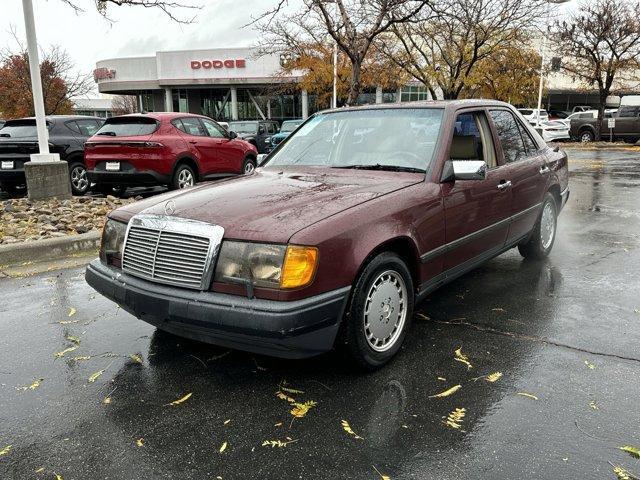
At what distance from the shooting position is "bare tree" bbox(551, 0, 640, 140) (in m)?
24.8

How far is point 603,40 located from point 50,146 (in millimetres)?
25240

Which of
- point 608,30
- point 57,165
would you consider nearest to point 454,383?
point 57,165

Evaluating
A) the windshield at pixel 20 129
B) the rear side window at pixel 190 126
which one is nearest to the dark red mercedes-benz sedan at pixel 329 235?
the rear side window at pixel 190 126

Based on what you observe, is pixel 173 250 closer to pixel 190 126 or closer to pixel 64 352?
pixel 64 352

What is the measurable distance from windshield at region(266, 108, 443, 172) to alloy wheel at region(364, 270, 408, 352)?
0.93m

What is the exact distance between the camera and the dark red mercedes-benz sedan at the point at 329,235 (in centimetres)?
278

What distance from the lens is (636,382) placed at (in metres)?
3.09

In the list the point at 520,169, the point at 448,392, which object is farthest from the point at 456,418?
the point at 520,169

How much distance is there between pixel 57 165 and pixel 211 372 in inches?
288

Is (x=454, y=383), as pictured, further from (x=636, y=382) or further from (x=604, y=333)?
(x=604, y=333)

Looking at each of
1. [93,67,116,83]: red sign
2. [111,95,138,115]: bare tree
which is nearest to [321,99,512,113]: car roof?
[93,67,116,83]: red sign

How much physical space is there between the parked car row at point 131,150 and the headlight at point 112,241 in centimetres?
625

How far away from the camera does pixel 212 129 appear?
11.2m

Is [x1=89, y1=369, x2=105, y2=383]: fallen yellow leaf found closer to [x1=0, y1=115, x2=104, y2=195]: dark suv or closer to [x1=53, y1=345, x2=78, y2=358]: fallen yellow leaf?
[x1=53, y1=345, x2=78, y2=358]: fallen yellow leaf
